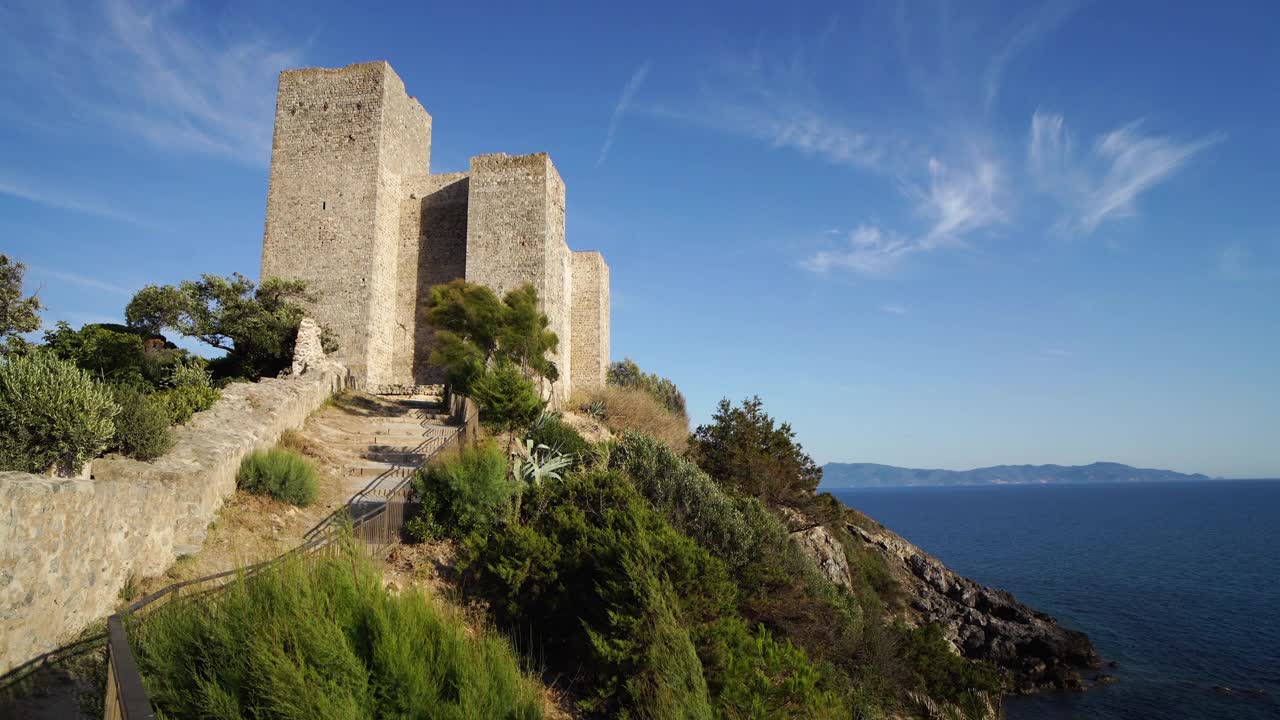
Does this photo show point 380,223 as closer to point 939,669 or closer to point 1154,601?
point 939,669

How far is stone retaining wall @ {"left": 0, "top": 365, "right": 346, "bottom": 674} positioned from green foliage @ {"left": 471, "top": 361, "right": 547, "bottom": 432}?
4995 mm

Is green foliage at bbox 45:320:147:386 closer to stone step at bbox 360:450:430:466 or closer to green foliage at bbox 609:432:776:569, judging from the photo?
stone step at bbox 360:450:430:466

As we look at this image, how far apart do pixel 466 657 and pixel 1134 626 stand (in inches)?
1276

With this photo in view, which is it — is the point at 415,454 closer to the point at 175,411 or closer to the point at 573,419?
the point at 175,411

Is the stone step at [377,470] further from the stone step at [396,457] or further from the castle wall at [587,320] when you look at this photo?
the castle wall at [587,320]

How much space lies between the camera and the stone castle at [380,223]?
23703 mm

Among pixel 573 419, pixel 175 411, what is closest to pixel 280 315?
pixel 573 419

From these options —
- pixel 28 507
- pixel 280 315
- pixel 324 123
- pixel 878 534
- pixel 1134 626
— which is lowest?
pixel 1134 626

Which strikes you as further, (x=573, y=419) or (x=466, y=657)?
(x=573, y=419)

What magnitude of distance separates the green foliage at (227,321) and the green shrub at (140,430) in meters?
11.7

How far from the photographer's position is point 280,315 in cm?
2047

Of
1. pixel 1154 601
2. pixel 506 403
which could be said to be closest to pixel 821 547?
pixel 506 403

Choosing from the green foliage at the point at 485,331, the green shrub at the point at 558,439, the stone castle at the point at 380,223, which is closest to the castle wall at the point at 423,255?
the stone castle at the point at 380,223

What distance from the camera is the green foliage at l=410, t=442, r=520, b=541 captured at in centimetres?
889
